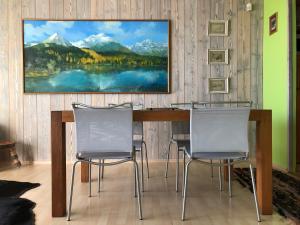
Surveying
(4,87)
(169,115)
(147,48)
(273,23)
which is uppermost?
(273,23)

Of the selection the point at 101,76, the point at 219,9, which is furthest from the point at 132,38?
the point at 219,9

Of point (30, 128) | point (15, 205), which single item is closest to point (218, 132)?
point (15, 205)

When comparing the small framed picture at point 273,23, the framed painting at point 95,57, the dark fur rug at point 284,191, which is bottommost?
the dark fur rug at point 284,191

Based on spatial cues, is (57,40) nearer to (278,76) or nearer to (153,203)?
(153,203)

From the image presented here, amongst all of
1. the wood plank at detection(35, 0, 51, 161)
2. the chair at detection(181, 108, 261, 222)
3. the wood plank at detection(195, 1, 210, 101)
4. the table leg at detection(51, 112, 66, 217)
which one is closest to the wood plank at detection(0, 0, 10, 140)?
the wood plank at detection(35, 0, 51, 161)

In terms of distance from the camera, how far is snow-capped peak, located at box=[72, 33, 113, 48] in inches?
151

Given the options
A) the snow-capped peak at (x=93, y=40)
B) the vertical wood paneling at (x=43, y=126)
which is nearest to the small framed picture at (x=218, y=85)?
the snow-capped peak at (x=93, y=40)

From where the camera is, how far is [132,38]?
151 inches

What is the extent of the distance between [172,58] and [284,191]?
7.09ft

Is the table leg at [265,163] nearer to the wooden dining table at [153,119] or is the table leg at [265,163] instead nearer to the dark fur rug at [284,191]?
the wooden dining table at [153,119]

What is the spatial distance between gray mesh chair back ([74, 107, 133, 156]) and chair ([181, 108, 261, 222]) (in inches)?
17.4

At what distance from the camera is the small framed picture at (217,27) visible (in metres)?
3.88

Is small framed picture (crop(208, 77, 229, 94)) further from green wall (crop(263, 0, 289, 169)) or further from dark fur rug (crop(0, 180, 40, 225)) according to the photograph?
dark fur rug (crop(0, 180, 40, 225))

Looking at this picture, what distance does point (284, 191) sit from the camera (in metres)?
2.52
